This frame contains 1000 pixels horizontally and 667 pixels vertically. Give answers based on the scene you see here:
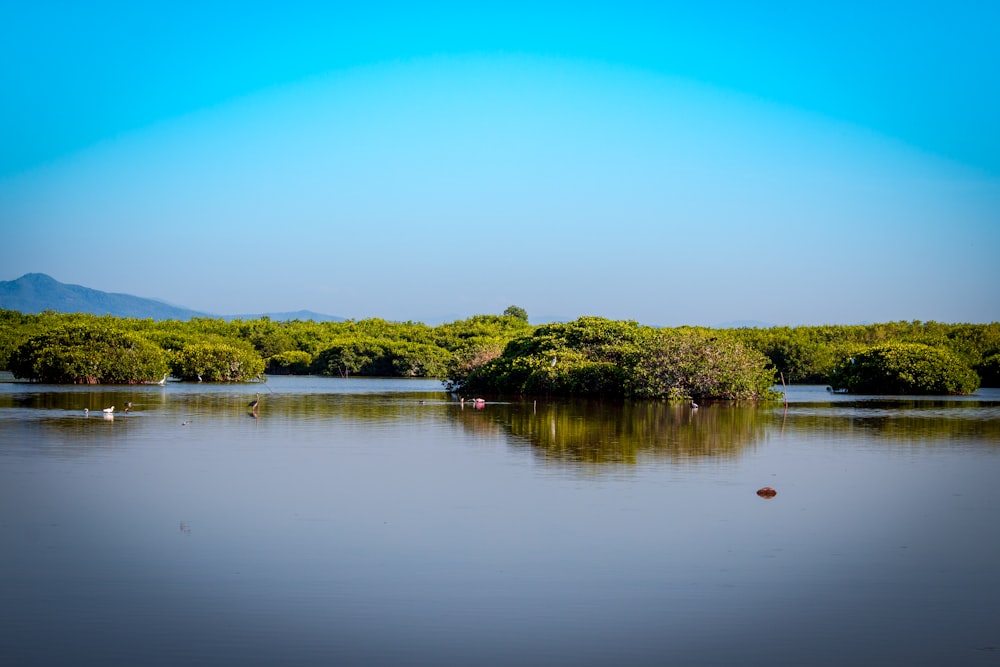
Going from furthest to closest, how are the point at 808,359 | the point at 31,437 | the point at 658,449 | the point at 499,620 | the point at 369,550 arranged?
the point at 808,359, the point at 31,437, the point at 658,449, the point at 369,550, the point at 499,620

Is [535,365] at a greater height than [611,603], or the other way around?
[535,365]

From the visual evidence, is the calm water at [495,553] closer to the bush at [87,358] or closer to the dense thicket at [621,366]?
the dense thicket at [621,366]

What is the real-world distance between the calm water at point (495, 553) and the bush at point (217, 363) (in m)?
37.7

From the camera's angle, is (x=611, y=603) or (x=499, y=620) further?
(x=611, y=603)

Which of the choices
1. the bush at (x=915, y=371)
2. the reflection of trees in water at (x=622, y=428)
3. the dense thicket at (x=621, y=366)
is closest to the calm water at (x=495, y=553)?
the reflection of trees in water at (x=622, y=428)

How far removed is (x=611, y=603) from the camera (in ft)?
25.6

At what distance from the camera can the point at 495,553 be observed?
952cm

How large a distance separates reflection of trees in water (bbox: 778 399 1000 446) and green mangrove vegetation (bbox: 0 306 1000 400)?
424 cm

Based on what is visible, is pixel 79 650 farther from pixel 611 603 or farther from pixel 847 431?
pixel 847 431

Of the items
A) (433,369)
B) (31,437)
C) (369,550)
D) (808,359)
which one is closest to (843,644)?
(369,550)

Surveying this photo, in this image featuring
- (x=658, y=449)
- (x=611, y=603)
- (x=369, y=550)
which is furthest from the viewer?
(x=658, y=449)

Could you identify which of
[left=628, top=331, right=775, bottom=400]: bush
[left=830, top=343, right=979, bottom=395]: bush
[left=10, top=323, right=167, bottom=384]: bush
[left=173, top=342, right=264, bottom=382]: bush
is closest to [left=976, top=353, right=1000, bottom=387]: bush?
[left=830, top=343, right=979, bottom=395]: bush

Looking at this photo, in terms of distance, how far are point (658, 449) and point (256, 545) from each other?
1029 cm

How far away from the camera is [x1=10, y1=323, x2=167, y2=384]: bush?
1913 inches
